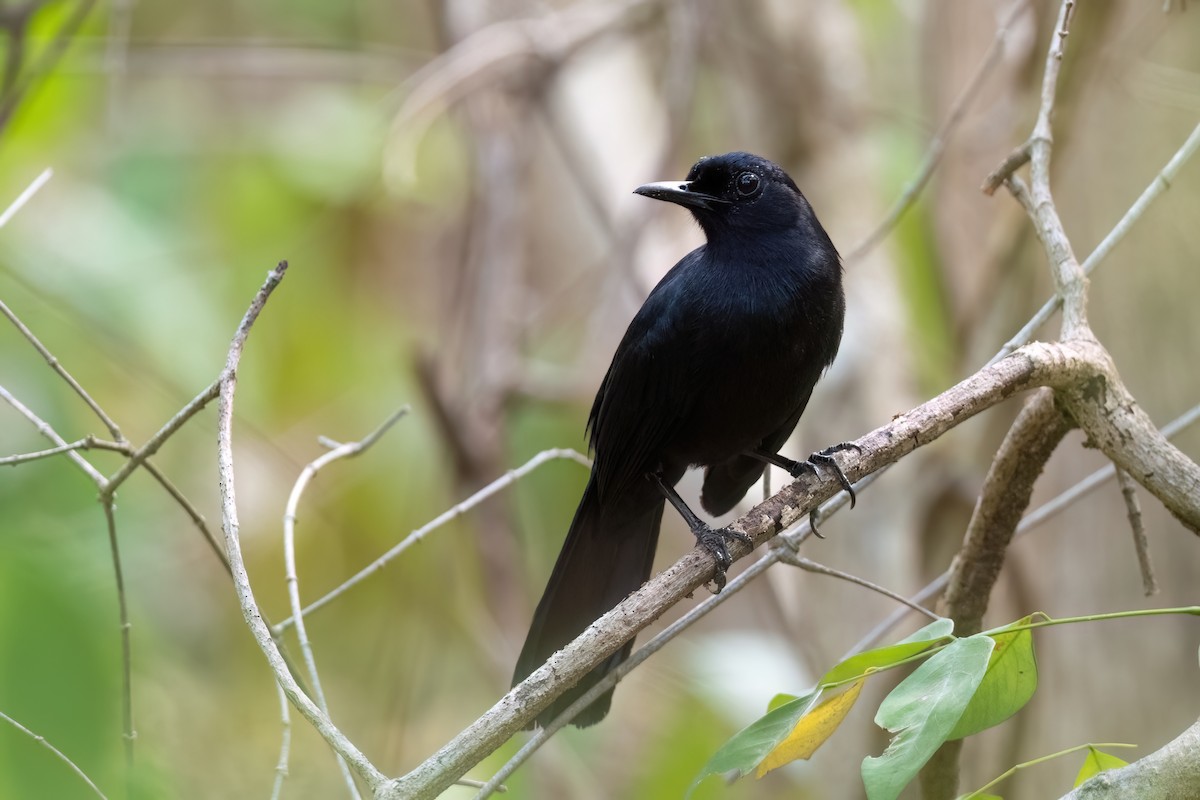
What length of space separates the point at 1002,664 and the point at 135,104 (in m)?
6.64

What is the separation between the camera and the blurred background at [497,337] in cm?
400

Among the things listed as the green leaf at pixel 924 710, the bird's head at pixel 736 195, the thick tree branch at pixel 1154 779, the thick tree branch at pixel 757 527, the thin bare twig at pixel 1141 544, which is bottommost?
the thick tree branch at pixel 1154 779

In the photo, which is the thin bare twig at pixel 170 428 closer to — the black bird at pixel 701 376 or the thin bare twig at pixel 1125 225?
the black bird at pixel 701 376

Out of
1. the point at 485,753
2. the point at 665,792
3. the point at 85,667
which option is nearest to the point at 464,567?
the point at 665,792

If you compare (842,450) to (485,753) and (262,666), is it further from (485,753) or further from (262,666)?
(262,666)

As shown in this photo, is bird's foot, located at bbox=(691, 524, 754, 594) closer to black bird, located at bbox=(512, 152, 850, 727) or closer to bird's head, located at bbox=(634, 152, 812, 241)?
black bird, located at bbox=(512, 152, 850, 727)

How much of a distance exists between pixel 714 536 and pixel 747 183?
1.15 metres

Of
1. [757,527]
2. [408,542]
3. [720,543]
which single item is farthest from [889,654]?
[408,542]

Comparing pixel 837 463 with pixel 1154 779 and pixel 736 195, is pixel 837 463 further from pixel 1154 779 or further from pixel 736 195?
pixel 736 195

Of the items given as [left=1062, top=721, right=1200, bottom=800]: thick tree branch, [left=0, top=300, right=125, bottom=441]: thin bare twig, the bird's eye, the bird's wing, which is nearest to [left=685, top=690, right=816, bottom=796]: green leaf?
[left=1062, top=721, right=1200, bottom=800]: thick tree branch

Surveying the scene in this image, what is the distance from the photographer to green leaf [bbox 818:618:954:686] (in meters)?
1.62

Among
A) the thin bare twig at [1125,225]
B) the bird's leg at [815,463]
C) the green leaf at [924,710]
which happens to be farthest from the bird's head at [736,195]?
the green leaf at [924,710]

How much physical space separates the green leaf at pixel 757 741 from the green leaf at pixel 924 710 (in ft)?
0.45

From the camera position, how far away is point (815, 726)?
1776mm
